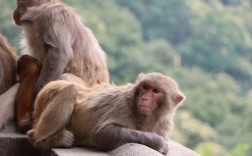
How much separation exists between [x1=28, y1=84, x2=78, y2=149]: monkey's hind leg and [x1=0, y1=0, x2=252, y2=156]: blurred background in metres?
14.4

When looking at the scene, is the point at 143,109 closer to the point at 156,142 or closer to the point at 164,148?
the point at 156,142

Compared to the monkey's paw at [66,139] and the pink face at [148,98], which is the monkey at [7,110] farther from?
the pink face at [148,98]

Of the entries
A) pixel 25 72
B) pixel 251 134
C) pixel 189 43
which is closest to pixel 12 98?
pixel 25 72

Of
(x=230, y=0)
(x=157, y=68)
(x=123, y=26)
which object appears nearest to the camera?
(x=157, y=68)

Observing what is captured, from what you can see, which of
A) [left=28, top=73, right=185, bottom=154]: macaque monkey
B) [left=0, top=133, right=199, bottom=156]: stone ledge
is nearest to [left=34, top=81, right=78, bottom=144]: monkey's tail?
[left=28, top=73, right=185, bottom=154]: macaque monkey

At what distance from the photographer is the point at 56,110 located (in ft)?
15.5

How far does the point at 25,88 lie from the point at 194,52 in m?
23.2

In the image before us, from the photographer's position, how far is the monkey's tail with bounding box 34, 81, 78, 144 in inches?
187

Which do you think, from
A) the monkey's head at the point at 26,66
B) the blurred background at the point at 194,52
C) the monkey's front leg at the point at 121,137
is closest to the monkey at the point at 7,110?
the monkey's head at the point at 26,66

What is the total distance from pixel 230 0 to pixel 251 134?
9757 mm

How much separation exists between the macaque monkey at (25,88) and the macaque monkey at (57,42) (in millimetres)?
68

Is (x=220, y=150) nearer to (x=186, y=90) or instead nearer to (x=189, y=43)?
(x=186, y=90)

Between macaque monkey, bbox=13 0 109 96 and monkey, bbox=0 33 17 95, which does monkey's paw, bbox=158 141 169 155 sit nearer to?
macaque monkey, bbox=13 0 109 96

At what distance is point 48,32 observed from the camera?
5.69 m
